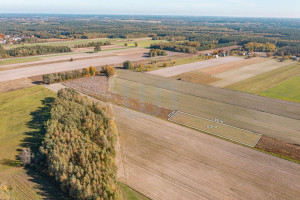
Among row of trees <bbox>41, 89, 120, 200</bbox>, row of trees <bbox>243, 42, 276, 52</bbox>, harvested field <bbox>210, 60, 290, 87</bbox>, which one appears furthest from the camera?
row of trees <bbox>243, 42, 276, 52</bbox>

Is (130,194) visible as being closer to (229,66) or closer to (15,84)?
(15,84)

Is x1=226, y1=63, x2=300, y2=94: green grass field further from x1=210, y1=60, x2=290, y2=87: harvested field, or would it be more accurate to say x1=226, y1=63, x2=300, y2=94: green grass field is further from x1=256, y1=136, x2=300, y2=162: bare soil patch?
x1=256, y1=136, x2=300, y2=162: bare soil patch

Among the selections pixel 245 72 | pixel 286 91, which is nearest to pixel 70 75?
pixel 245 72

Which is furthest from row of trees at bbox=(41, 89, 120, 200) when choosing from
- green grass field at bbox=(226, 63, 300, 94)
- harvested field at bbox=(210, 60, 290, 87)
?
green grass field at bbox=(226, 63, 300, 94)

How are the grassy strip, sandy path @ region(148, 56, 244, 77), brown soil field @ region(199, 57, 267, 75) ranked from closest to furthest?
1. the grassy strip
2. sandy path @ region(148, 56, 244, 77)
3. brown soil field @ region(199, 57, 267, 75)

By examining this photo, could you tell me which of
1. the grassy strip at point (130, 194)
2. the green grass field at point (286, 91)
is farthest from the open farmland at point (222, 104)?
the grassy strip at point (130, 194)
